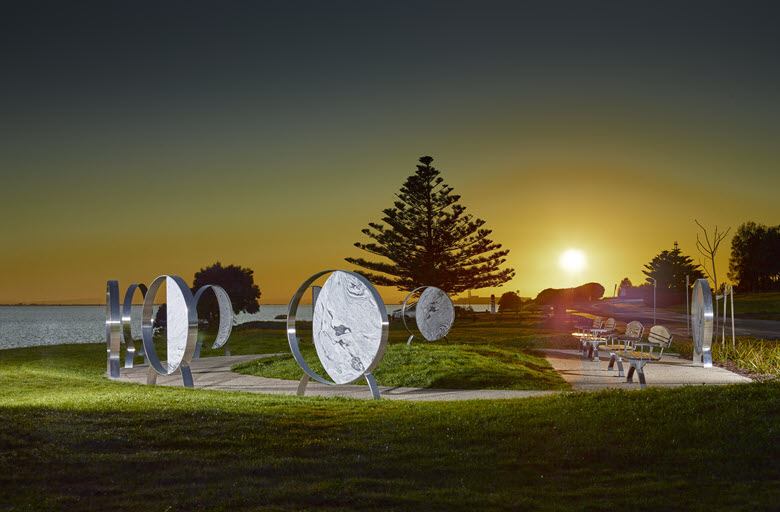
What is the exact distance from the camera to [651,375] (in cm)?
1143

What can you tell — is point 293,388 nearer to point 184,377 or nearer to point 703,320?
point 184,377

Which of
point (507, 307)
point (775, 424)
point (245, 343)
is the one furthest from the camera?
point (507, 307)

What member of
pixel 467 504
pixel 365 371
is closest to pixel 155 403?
pixel 365 371

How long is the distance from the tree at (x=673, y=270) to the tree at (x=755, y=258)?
14.7ft

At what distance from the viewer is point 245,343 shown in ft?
75.6

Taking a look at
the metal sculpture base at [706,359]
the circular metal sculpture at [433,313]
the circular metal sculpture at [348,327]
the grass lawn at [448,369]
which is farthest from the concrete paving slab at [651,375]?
the circular metal sculpture at [433,313]

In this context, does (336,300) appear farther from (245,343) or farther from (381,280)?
(381,280)

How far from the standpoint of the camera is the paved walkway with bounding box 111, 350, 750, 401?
9359 millimetres

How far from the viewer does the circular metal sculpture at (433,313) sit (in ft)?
57.9

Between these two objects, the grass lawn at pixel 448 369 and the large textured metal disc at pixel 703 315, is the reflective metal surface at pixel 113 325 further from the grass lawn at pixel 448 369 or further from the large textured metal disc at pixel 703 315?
the large textured metal disc at pixel 703 315

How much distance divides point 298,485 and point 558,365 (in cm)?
1064

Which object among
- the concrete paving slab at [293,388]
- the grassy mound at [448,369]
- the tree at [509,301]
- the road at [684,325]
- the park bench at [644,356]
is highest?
the tree at [509,301]

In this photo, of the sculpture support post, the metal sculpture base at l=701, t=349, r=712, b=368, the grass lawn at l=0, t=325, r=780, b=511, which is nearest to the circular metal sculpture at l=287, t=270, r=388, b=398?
the grass lawn at l=0, t=325, r=780, b=511

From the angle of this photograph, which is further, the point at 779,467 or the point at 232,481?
the point at 779,467
